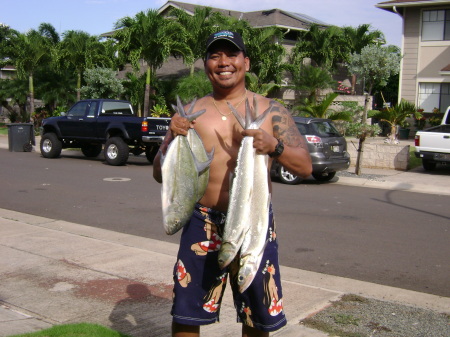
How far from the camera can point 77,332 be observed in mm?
4371

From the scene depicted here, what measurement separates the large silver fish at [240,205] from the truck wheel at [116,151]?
1451cm

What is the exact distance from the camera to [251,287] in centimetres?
321

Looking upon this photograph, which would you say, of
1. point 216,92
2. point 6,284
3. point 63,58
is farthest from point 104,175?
point 63,58

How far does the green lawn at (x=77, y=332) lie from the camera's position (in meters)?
4.32

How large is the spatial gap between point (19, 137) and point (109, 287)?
1768cm

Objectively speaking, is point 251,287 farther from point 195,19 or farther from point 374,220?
point 195,19

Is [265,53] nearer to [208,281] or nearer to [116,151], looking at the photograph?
[116,151]

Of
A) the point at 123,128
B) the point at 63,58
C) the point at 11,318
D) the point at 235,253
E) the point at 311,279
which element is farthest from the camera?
the point at 63,58

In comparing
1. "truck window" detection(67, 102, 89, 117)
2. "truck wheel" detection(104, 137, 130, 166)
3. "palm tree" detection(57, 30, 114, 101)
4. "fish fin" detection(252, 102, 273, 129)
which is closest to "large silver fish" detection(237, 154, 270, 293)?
"fish fin" detection(252, 102, 273, 129)

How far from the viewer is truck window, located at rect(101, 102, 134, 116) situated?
18.5 metres

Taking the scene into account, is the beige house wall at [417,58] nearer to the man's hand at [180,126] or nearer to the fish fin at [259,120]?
the fish fin at [259,120]

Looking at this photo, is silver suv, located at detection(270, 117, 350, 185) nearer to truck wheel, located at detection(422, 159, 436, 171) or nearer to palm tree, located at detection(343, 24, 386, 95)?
truck wheel, located at detection(422, 159, 436, 171)

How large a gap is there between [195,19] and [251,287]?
24.2 m

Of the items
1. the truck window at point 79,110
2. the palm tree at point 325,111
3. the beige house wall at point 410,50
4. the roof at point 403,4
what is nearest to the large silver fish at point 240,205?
the palm tree at point 325,111
